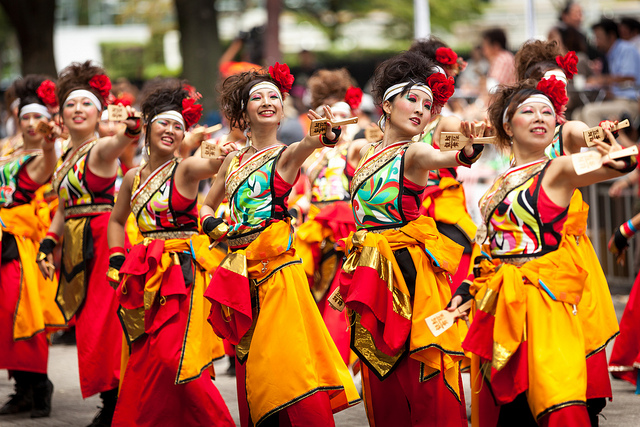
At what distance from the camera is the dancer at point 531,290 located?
3941mm

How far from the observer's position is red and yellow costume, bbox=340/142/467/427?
14.7 feet

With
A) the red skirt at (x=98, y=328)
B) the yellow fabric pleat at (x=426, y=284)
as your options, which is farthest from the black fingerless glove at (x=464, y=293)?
the red skirt at (x=98, y=328)

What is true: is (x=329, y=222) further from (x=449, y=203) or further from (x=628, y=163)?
(x=628, y=163)

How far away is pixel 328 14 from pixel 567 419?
26.1 metres

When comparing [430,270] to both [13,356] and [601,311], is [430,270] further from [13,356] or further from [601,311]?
[13,356]

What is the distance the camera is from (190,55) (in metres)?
15.8

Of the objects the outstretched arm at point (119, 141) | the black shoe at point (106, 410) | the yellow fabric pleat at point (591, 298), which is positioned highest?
the outstretched arm at point (119, 141)

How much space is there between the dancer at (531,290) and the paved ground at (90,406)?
1.71m

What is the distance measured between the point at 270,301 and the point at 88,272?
2.00 metres

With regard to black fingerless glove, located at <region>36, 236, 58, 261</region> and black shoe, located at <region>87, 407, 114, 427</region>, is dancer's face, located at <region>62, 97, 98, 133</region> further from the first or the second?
black shoe, located at <region>87, 407, 114, 427</region>

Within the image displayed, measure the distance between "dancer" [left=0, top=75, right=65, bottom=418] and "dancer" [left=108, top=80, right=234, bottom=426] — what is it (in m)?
1.39

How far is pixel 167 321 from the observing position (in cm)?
516

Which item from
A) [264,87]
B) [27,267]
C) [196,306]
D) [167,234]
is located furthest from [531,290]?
[27,267]

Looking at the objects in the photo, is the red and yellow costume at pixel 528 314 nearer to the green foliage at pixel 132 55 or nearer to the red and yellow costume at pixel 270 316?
the red and yellow costume at pixel 270 316
